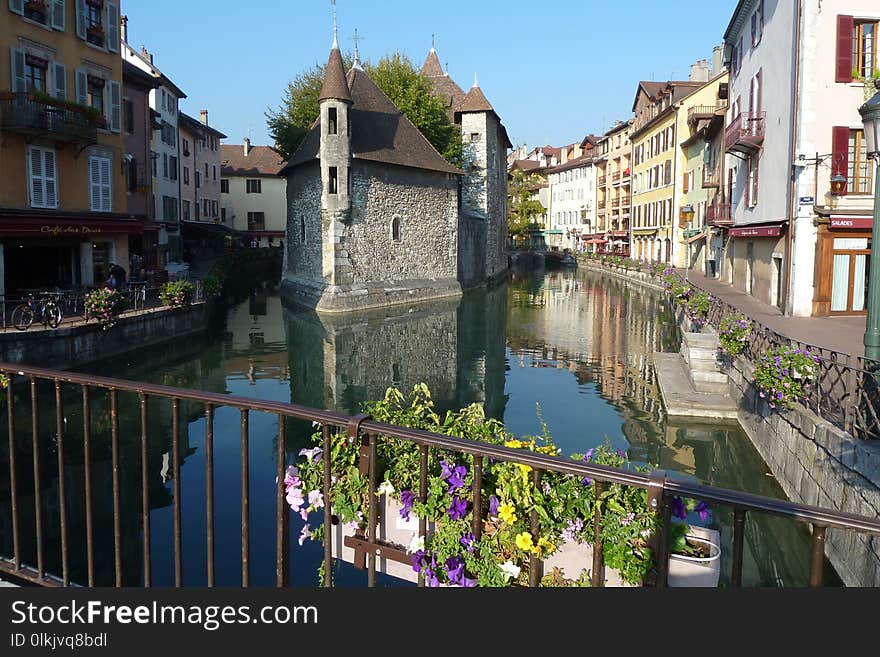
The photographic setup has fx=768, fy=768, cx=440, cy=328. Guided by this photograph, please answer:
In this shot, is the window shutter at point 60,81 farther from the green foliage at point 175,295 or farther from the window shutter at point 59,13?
the green foliage at point 175,295

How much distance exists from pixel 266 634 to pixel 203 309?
24388 mm

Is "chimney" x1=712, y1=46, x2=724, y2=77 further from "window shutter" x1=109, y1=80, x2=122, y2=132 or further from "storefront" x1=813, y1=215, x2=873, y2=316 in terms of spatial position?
"window shutter" x1=109, y1=80, x2=122, y2=132

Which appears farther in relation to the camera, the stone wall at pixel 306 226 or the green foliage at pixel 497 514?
the stone wall at pixel 306 226

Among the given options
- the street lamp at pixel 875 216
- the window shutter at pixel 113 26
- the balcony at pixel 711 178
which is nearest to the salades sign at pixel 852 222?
the street lamp at pixel 875 216

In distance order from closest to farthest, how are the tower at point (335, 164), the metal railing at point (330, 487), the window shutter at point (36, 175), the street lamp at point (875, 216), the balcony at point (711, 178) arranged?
the metal railing at point (330, 487) < the street lamp at point (875, 216) < the window shutter at point (36, 175) < the tower at point (335, 164) < the balcony at point (711, 178)

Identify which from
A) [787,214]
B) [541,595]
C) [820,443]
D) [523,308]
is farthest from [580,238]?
[541,595]

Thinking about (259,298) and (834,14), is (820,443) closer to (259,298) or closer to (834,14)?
(834,14)

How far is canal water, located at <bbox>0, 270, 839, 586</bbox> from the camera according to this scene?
8820mm

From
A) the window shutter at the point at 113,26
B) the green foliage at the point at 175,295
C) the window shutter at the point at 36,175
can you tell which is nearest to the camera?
the window shutter at the point at 36,175

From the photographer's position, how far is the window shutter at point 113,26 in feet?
81.6

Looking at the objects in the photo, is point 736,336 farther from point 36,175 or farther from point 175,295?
point 36,175

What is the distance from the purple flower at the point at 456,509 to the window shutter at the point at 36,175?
22052 mm

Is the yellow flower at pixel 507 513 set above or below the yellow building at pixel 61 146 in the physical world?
below

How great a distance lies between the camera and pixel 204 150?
5612 cm
